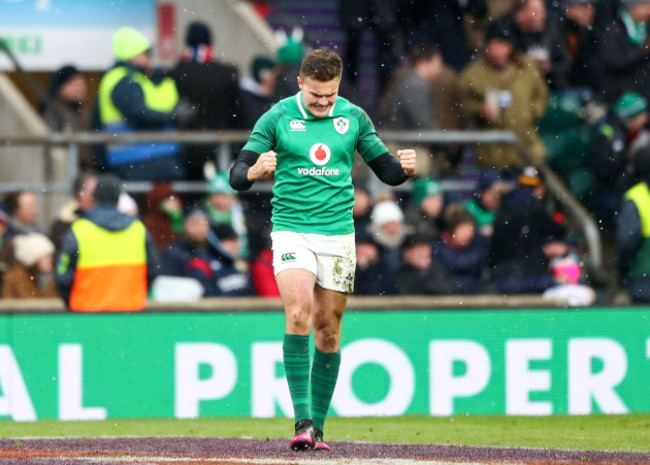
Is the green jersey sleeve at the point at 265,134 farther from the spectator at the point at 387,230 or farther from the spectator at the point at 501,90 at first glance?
the spectator at the point at 501,90

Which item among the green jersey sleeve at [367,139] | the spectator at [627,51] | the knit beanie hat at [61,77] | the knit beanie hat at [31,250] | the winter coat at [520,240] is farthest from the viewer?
the spectator at [627,51]

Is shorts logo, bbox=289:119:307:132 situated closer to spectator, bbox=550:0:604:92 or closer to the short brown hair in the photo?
the short brown hair

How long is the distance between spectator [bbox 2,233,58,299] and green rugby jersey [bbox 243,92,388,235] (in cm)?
461

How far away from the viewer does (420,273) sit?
42.3 ft

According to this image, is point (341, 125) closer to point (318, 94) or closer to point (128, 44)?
point (318, 94)

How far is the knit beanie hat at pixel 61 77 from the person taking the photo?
14477 mm

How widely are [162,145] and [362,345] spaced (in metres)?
3.00

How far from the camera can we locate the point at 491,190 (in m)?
14.2

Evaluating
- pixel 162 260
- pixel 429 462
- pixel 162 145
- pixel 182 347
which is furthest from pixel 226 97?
pixel 429 462

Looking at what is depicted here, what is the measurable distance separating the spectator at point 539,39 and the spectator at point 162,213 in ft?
12.3

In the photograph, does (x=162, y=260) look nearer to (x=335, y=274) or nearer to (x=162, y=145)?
(x=162, y=145)

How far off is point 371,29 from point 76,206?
4.15 meters

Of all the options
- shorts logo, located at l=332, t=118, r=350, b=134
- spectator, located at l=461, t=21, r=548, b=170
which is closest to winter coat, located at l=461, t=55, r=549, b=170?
spectator, located at l=461, t=21, r=548, b=170

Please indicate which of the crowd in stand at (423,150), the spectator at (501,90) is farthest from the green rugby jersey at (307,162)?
the spectator at (501,90)
